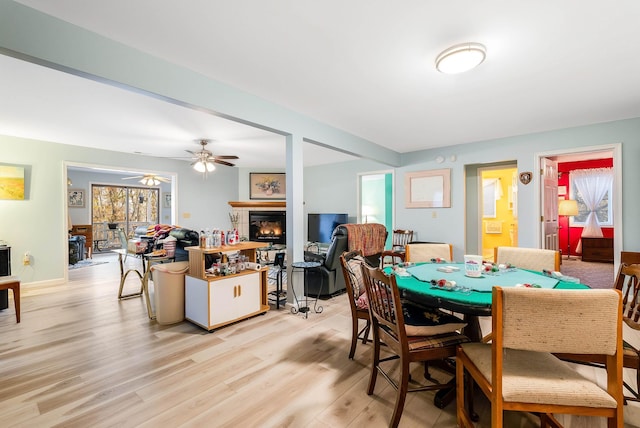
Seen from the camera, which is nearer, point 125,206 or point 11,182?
point 11,182

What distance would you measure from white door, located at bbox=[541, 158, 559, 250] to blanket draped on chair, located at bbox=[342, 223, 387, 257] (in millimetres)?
2482

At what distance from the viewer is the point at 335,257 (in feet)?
12.5

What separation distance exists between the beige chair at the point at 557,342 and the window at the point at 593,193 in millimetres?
7715

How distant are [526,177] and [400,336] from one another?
13.7 feet

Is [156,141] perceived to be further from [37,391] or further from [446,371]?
[446,371]

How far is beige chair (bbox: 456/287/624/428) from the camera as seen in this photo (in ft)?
3.47

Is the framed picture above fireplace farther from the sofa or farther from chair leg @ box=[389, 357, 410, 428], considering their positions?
chair leg @ box=[389, 357, 410, 428]

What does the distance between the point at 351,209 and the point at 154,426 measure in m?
5.39

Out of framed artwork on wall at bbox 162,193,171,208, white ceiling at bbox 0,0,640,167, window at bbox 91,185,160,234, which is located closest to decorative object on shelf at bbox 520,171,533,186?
white ceiling at bbox 0,0,640,167

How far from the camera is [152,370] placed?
211cm

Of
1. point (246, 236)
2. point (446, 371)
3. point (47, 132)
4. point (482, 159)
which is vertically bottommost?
point (446, 371)

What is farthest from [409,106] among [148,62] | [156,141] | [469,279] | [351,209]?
[156,141]

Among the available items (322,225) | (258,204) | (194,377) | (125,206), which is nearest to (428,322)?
(194,377)

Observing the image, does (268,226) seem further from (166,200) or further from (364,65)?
(364,65)
